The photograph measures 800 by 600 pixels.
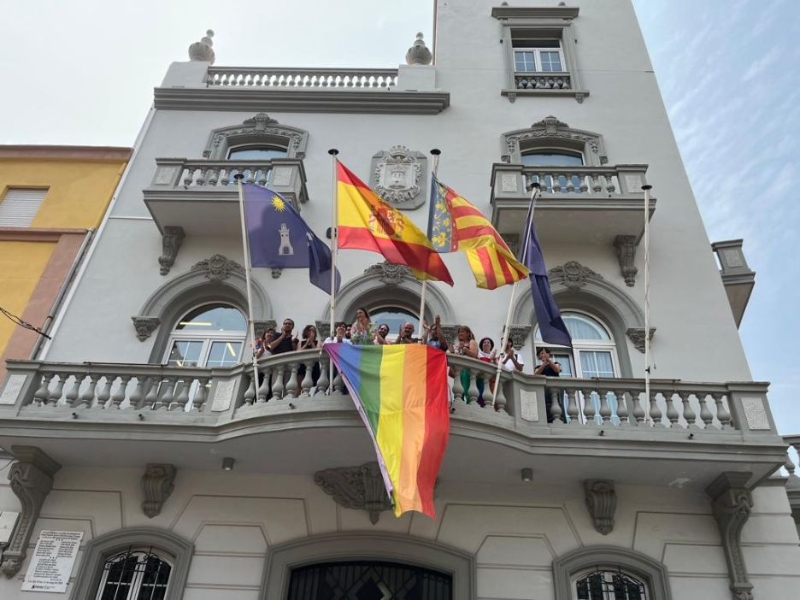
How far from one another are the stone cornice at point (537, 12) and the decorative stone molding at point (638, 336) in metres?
10.3

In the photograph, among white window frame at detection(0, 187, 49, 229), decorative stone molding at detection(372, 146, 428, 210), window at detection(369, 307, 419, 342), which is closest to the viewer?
window at detection(369, 307, 419, 342)

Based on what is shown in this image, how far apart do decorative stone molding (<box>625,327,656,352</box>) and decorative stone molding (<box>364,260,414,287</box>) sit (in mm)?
4231

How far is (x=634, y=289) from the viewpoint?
38.7 ft

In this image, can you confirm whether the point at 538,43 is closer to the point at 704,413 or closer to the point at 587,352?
the point at 587,352

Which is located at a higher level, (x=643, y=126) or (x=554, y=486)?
(x=643, y=126)

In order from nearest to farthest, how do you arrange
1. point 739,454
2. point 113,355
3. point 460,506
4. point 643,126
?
point 739,454, point 460,506, point 113,355, point 643,126

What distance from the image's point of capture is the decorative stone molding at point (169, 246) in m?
12.4

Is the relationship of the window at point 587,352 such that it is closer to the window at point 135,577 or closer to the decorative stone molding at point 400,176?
the decorative stone molding at point 400,176

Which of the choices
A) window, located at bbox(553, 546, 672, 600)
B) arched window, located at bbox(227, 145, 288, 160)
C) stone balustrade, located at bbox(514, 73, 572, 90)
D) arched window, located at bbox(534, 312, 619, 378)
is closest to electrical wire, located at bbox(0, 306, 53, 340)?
arched window, located at bbox(227, 145, 288, 160)

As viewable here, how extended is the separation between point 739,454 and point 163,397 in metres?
8.49

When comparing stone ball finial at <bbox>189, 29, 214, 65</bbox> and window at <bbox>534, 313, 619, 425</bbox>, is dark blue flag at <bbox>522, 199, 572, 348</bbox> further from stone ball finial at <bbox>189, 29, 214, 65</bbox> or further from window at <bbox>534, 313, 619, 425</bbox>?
stone ball finial at <bbox>189, 29, 214, 65</bbox>

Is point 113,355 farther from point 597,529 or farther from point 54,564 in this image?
point 597,529

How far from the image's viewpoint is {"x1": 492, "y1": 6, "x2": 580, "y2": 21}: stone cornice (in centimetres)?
1712

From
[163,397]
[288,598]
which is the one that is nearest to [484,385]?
[288,598]
